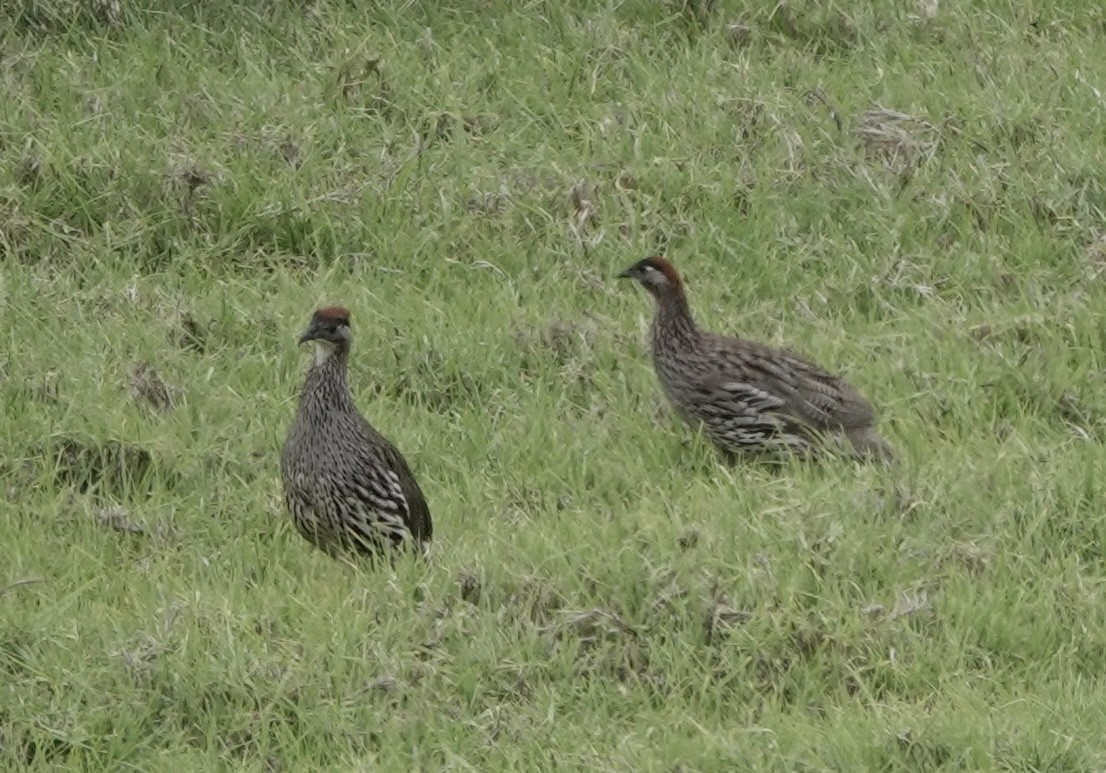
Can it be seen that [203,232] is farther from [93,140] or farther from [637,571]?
[637,571]

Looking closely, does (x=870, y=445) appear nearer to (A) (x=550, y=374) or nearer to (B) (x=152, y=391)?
(A) (x=550, y=374)

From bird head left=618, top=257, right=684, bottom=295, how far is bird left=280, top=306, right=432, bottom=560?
1.64 meters

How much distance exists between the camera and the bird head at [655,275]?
10062 mm

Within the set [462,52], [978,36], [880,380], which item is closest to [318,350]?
[880,380]

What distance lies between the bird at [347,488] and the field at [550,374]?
0.15m

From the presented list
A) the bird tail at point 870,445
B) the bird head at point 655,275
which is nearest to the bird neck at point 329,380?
the bird head at point 655,275

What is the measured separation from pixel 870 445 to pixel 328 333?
2000mm

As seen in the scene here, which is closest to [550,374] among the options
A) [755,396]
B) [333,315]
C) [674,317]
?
[674,317]

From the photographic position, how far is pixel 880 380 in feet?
32.1

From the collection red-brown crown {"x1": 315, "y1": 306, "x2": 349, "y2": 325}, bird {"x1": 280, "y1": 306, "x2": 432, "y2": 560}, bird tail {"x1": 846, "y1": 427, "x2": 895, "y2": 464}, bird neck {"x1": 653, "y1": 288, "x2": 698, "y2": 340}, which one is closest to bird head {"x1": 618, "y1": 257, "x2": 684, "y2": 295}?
bird neck {"x1": 653, "y1": 288, "x2": 698, "y2": 340}

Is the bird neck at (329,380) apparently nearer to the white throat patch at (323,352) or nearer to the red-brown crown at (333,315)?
the white throat patch at (323,352)

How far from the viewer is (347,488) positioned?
8.66 m

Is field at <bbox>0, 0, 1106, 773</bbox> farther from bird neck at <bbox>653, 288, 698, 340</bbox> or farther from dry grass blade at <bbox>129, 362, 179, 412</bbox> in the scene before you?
bird neck at <bbox>653, 288, 698, 340</bbox>

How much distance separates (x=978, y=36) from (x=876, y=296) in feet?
8.01
